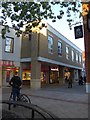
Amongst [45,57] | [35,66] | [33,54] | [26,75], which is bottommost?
[26,75]

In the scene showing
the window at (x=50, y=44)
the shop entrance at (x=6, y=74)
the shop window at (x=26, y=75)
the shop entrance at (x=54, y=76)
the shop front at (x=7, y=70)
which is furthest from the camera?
the shop entrance at (x=54, y=76)

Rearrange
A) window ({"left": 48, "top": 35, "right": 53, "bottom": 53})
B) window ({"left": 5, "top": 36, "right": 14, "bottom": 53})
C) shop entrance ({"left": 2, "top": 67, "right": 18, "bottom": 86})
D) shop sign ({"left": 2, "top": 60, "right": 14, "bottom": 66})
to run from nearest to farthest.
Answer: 1. shop sign ({"left": 2, "top": 60, "right": 14, "bottom": 66})
2. window ({"left": 5, "top": 36, "right": 14, "bottom": 53})
3. shop entrance ({"left": 2, "top": 67, "right": 18, "bottom": 86})
4. window ({"left": 48, "top": 35, "right": 53, "bottom": 53})

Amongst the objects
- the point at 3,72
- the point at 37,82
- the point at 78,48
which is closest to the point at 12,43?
the point at 3,72

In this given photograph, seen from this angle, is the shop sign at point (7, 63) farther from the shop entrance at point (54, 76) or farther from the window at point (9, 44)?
the shop entrance at point (54, 76)

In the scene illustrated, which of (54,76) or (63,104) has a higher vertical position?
(54,76)

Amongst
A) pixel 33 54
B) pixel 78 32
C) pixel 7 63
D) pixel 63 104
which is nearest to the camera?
pixel 63 104

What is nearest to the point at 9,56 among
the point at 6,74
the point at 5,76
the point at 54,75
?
the point at 6,74

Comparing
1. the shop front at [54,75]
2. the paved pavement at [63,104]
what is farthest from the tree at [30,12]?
the shop front at [54,75]

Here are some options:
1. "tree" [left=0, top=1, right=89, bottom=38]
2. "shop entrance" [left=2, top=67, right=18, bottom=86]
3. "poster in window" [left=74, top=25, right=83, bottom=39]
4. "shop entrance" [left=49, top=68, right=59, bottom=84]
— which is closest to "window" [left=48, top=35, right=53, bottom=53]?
"shop entrance" [left=2, top=67, right=18, bottom=86]

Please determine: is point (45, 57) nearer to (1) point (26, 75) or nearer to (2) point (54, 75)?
(1) point (26, 75)

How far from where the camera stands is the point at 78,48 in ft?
175

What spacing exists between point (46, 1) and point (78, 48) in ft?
145

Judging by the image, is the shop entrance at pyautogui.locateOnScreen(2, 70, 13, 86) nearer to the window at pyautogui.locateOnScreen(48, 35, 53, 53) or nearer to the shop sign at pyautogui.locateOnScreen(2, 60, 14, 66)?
the shop sign at pyautogui.locateOnScreen(2, 60, 14, 66)

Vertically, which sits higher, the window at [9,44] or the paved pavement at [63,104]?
the window at [9,44]
